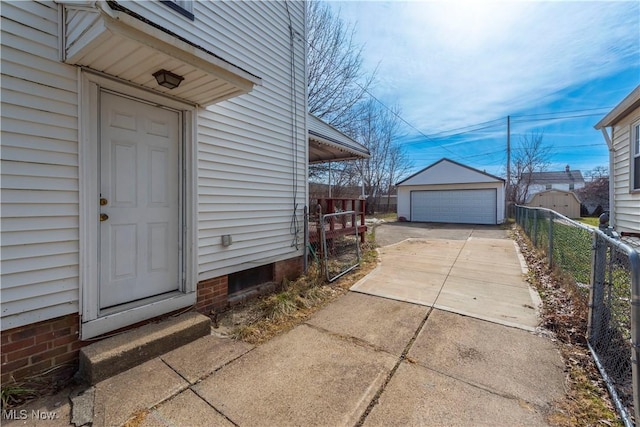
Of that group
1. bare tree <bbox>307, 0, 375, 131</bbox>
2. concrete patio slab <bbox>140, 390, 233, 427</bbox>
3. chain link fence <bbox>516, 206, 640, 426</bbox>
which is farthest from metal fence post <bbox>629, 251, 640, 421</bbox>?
bare tree <bbox>307, 0, 375, 131</bbox>

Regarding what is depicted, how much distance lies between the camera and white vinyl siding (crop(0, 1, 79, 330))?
2.01 m

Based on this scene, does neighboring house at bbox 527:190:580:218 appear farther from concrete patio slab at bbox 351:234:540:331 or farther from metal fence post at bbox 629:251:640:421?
metal fence post at bbox 629:251:640:421

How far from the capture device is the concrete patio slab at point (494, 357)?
2.16m

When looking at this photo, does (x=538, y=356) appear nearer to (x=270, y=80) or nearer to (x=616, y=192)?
(x=270, y=80)

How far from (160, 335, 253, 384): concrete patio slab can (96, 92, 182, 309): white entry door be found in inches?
30.1

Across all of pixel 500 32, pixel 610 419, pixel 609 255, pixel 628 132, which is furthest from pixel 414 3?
pixel 610 419

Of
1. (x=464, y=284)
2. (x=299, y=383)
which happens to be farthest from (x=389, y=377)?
(x=464, y=284)

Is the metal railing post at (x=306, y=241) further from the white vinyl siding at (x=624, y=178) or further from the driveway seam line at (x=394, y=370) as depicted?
the white vinyl siding at (x=624, y=178)

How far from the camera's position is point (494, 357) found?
2.57 meters

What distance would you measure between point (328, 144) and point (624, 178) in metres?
6.77

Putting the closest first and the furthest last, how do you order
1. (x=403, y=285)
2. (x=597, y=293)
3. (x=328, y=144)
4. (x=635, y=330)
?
(x=635, y=330) → (x=597, y=293) → (x=403, y=285) → (x=328, y=144)

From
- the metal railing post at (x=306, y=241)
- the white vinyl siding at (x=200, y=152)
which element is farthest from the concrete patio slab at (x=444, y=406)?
the metal railing post at (x=306, y=241)

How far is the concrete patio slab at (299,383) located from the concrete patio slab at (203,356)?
0.36ft

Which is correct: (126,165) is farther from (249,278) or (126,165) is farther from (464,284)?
(464,284)
